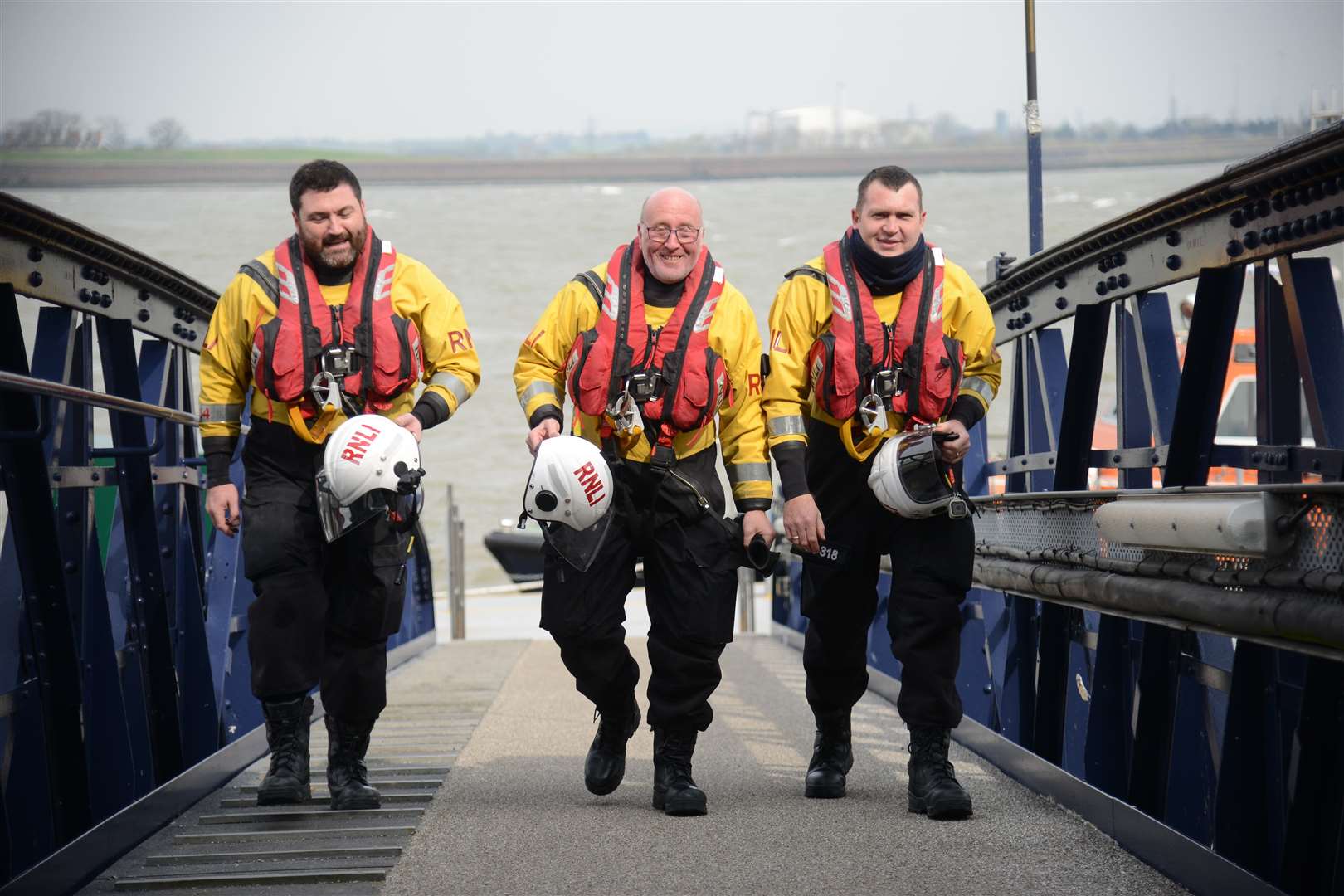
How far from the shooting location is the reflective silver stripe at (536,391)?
4.70 metres

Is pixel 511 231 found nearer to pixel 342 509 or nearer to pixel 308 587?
pixel 308 587

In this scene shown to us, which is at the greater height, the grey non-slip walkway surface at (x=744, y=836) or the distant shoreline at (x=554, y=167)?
the distant shoreline at (x=554, y=167)

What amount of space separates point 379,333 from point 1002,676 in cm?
260

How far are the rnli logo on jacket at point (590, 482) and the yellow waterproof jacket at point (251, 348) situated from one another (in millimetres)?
396

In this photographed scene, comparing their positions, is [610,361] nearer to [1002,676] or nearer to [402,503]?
[402,503]

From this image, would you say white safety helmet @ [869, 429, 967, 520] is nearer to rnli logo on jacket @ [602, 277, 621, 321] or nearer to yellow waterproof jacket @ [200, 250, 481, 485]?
rnli logo on jacket @ [602, 277, 621, 321]

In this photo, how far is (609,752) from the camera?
191 inches

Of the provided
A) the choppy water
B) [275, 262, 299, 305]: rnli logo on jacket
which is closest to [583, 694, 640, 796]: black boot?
[275, 262, 299, 305]: rnli logo on jacket

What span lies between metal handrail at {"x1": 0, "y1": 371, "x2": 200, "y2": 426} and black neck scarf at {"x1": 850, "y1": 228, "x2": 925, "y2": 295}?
6.58 ft

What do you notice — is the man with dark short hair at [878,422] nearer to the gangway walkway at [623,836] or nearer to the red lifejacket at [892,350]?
the red lifejacket at [892,350]

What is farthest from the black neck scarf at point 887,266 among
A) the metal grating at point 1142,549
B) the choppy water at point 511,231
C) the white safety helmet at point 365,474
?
the choppy water at point 511,231

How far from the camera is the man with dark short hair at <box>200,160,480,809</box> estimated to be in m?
4.60

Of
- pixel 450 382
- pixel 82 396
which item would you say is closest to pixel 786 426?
pixel 450 382

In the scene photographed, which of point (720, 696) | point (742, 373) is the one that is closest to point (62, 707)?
point (742, 373)
